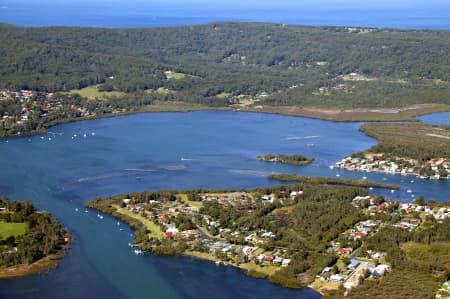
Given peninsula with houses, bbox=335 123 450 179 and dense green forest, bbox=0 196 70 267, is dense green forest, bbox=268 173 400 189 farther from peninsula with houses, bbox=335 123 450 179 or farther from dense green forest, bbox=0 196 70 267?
dense green forest, bbox=0 196 70 267

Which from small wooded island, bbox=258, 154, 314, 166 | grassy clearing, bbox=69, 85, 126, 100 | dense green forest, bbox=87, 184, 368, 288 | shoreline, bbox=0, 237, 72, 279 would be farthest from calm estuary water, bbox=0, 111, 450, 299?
grassy clearing, bbox=69, 85, 126, 100

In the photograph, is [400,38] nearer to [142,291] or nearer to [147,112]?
[147,112]

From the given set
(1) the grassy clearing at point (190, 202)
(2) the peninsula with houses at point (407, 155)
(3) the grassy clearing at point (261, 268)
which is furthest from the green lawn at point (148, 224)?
(2) the peninsula with houses at point (407, 155)

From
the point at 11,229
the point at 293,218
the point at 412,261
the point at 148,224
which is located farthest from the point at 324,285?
the point at 11,229

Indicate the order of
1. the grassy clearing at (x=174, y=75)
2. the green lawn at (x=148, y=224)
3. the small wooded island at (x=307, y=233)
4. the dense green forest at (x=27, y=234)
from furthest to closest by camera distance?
1. the grassy clearing at (x=174, y=75)
2. the green lawn at (x=148, y=224)
3. the dense green forest at (x=27, y=234)
4. the small wooded island at (x=307, y=233)

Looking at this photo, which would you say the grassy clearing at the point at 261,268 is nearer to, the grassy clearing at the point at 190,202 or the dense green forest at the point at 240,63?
the grassy clearing at the point at 190,202

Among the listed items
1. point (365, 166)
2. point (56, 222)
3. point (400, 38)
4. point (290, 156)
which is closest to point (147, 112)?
point (290, 156)

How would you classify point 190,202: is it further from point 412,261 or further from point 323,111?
point 323,111
